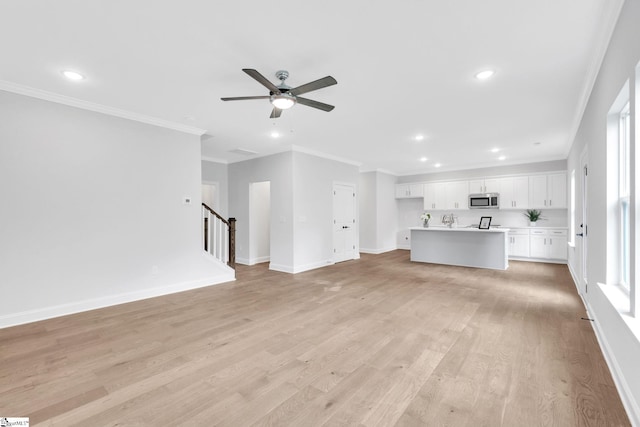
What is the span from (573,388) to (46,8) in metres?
4.55

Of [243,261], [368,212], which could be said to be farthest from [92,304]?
[368,212]

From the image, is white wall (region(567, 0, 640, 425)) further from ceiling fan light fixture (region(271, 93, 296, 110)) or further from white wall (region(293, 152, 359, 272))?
white wall (region(293, 152, 359, 272))

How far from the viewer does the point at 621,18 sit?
1966mm

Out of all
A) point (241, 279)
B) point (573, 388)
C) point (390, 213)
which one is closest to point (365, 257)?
point (390, 213)

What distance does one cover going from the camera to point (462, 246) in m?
6.79

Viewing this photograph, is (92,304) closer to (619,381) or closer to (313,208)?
(313,208)

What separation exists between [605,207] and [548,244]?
5.77 meters

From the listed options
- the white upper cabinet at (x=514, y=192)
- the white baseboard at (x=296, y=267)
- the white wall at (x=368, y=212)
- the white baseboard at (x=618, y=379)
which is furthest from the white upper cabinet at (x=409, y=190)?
the white baseboard at (x=618, y=379)

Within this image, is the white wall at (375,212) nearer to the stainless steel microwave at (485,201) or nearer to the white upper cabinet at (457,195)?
the white upper cabinet at (457,195)

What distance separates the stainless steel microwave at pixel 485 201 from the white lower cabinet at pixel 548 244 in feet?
3.55

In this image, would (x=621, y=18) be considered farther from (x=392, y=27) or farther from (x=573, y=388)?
(x=573, y=388)

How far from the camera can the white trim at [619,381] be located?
1673 millimetres

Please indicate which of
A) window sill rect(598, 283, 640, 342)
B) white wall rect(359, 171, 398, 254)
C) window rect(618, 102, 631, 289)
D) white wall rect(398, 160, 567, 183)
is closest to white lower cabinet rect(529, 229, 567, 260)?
white wall rect(398, 160, 567, 183)

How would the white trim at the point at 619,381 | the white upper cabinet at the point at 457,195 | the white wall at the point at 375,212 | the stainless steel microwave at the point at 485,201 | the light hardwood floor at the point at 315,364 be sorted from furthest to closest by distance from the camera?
1. the white wall at the point at 375,212
2. the white upper cabinet at the point at 457,195
3. the stainless steel microwave at the point at 485,201
4. the light hardwood floor at the point at 315,364
5. the white trim at the point at 619,381
